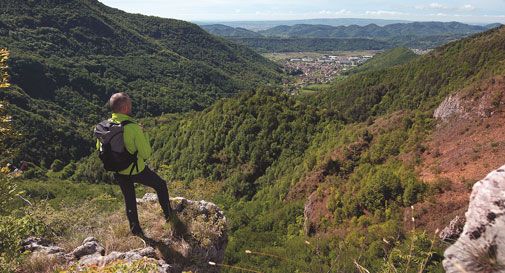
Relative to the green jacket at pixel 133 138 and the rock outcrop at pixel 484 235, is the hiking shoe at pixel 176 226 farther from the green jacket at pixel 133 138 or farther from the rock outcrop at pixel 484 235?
the rock outcrop at pixel 484 235

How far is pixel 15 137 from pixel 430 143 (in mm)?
27606

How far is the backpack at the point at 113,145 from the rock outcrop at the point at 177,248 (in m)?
1.46

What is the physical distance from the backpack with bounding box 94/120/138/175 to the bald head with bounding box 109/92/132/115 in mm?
206

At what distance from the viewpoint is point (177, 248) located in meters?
6.92

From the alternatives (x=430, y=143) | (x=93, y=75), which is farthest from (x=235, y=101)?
(x=93, y=75)

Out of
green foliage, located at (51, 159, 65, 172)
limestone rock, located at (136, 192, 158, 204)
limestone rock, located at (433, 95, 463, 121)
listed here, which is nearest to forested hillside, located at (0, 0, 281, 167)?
green foliage, located at (51, 159, 65, 172)

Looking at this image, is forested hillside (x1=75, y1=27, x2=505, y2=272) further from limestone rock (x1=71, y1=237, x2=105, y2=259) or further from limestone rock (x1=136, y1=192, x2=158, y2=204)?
limestone rock (x1=71, y1=237, x2=105, y2=259)

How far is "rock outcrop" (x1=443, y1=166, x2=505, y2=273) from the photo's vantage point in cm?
316

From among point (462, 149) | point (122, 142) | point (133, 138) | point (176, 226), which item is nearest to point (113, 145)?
point (122, 142)

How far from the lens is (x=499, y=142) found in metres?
23.1

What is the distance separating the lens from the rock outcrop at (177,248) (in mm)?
6133

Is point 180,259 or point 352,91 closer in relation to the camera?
point 180,259

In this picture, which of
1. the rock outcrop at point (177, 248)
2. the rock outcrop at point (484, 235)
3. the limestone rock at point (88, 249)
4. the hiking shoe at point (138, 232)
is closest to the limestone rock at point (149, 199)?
the rock outcrop at point (177, 248)

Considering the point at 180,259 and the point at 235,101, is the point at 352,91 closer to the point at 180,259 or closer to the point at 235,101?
the point at 235,101
